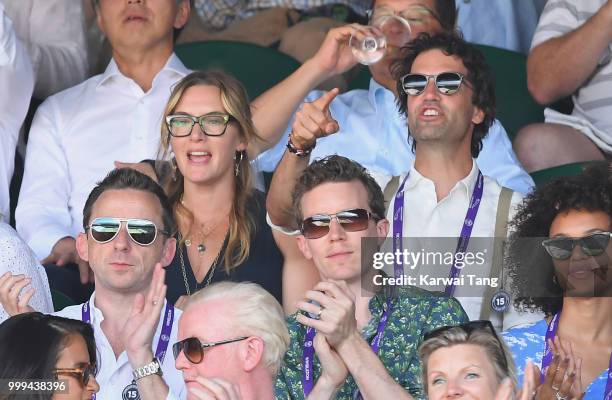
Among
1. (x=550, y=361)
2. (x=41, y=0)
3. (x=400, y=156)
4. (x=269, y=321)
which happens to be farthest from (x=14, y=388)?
(x=41, y=0)

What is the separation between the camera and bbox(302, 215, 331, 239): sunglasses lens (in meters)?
3.97

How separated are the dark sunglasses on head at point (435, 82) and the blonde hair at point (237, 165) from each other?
533 mm

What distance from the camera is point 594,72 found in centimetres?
Answer: 543

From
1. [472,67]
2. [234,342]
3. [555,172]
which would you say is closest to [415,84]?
[472,67]

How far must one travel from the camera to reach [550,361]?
3756 mm

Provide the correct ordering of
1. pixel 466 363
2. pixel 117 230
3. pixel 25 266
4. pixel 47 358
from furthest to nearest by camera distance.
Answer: pixel 25 266 < pixel 117 230 < pixel 47 358 < pixel 466 363

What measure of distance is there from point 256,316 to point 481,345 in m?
0.60

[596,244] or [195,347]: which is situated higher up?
[596,244]

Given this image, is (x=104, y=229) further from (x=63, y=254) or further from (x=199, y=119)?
(x=63, y=254)

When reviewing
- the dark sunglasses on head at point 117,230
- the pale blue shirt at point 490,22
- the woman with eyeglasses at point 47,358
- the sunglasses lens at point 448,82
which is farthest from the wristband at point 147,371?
the pale blue shirt at point 490,22

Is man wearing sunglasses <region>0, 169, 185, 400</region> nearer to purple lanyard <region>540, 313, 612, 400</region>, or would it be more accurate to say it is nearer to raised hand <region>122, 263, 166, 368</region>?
raised hand <region>122, 263, 166, 368</region>

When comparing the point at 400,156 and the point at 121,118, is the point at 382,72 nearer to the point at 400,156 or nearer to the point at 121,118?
the point at 400,156

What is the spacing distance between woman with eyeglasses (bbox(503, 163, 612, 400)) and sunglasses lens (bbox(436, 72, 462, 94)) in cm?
61

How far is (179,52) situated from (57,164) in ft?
3.17
